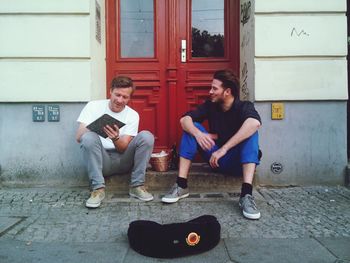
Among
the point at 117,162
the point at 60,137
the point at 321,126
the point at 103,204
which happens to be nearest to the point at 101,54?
the point at 60,137

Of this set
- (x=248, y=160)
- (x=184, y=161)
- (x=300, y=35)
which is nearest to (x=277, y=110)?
(x=300, y=35)

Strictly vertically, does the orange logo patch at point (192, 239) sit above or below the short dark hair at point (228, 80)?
below

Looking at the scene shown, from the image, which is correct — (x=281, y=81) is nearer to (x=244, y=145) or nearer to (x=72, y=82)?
(x=244, y=145)

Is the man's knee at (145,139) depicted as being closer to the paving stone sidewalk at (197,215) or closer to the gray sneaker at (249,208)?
the paving stone sidewalk at (197,215)

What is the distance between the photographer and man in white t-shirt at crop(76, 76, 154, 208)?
3.97m

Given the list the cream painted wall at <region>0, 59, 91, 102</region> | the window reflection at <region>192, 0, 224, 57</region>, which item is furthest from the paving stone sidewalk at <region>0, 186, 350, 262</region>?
the window reflection at <region>192, 0, 224, 57</region>

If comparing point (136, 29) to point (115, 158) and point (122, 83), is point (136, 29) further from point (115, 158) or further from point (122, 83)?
point (115, 158)

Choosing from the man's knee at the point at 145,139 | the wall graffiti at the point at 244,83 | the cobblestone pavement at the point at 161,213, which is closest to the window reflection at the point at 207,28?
the wall graffiti at the point at 244,83

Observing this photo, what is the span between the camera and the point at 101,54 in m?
5.20

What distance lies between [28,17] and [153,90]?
180 cm

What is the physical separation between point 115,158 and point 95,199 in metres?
0.52

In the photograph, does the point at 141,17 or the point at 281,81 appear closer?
the point at 281,81

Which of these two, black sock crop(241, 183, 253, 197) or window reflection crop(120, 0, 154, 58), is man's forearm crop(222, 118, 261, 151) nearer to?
black sock crop(241, 183, 253, 197)

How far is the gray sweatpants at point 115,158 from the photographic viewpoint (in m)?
3.95
